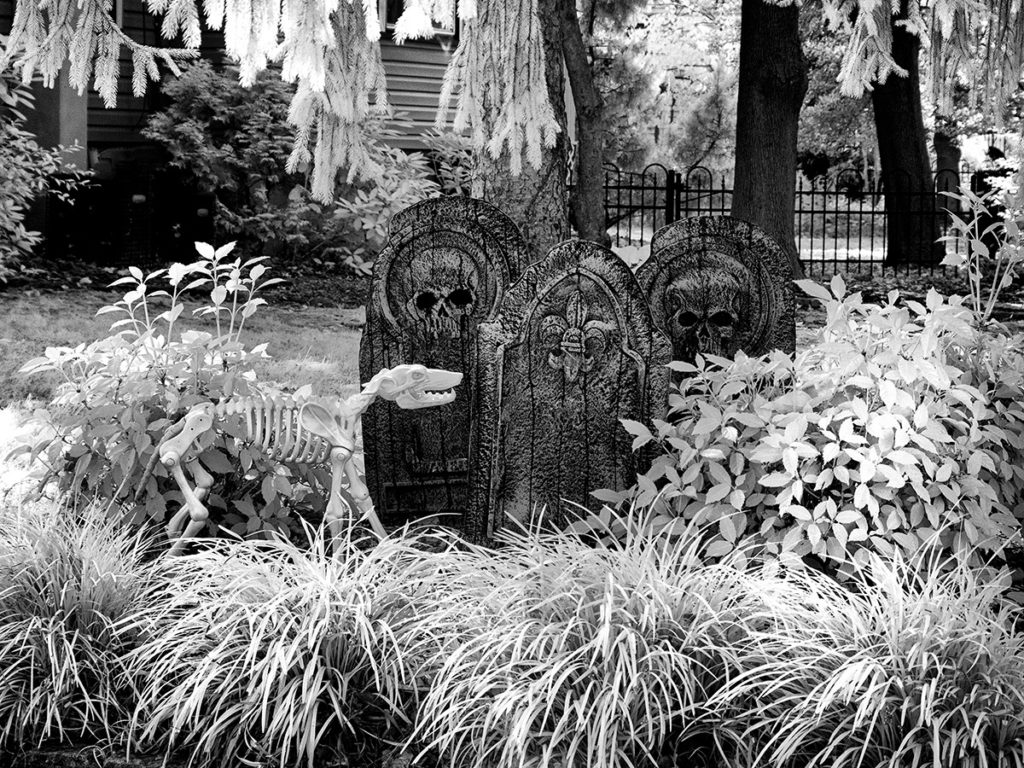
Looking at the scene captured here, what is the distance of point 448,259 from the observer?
4410 millimetres

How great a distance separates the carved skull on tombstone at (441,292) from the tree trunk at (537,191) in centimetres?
168

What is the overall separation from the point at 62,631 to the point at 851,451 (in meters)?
2.24

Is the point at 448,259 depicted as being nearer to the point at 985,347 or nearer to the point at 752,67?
the point at 985,347

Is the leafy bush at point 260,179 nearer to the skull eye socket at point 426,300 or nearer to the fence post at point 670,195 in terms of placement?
the fence post at point 670,195

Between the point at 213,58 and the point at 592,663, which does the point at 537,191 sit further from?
the point at 213,58

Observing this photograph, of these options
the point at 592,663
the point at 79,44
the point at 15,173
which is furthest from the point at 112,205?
the point at 592,663

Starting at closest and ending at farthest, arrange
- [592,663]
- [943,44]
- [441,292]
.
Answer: [592,663] < [441,292] < [943,44]

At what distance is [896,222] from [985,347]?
443 inches

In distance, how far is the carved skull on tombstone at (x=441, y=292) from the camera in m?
4.41

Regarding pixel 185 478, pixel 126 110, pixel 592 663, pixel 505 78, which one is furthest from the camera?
pixel 126 110

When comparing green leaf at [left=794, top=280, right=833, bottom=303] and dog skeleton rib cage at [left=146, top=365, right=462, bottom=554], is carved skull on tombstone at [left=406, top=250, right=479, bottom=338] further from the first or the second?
green leaf at [left=794, top=280, right=833, bottom=303]

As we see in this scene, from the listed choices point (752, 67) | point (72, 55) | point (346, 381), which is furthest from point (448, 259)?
point (752, 67)

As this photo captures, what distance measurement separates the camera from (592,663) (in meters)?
2.77

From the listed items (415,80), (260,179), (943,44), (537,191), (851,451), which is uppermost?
(415,80)
